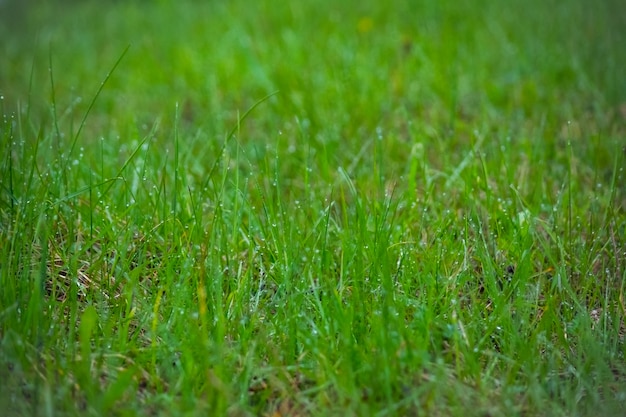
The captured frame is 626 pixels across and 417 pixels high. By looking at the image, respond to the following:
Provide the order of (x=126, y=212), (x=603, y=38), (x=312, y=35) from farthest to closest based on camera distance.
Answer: (x=312, y=35) < (x=603, y=38) < (x=126, y=212)

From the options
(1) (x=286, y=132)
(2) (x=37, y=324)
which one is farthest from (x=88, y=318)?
(1) (x=286, y=132)

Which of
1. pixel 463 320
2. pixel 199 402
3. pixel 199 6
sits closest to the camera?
pixel 199 402

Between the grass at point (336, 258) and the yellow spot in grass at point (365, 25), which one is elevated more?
the yellow spot in grass at point (365, 25)

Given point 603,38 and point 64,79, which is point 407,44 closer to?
point 603,38

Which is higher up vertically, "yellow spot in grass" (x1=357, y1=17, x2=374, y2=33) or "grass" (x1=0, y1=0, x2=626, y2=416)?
"yellow spot in grass" (x1=357, y1=17, x2=374, y2=33)

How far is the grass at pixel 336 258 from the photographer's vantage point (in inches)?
65.5

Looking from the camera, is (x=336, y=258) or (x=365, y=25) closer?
(x=336, y=258)

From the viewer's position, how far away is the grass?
5.46 feet

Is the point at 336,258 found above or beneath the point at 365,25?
beneath

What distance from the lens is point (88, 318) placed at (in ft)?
5.56

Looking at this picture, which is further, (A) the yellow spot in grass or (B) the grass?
(A) the yellow spot in grass

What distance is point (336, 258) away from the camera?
227cm

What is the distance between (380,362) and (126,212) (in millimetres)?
1020

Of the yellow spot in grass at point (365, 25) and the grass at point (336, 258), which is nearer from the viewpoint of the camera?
the grass at point (336, 258)
